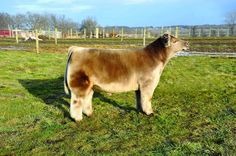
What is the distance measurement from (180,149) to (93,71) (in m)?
3.07

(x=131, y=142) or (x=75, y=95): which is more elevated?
(x=75, y=95)

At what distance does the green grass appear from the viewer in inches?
282

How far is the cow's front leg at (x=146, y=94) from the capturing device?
939 centimetres

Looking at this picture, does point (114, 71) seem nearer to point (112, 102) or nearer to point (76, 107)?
point (76, 107)

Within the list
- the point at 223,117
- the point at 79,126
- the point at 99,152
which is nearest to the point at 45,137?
the point at 79,126

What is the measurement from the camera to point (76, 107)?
359 inches

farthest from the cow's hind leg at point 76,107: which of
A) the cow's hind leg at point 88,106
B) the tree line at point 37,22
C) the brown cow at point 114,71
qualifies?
the tree line at point 37,22

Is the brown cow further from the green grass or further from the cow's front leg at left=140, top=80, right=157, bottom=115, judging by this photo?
the green grass

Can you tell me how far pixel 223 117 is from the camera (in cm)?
909

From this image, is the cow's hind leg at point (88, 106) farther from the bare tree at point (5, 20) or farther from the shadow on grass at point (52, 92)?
the bare tree at point (5, 20)

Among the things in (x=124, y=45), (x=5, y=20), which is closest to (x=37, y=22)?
(x=5, y=20)

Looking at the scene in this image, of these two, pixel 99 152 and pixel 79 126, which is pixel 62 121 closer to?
pixel 79 126

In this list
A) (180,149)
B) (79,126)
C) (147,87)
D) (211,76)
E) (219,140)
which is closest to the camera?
(180,149)

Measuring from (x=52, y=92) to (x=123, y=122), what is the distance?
189 inches
